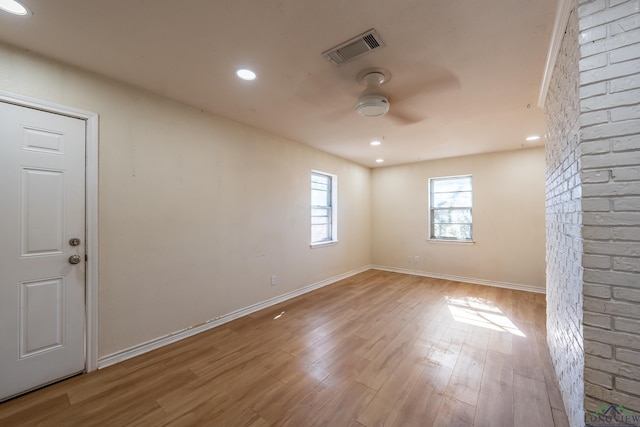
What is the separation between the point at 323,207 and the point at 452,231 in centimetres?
272

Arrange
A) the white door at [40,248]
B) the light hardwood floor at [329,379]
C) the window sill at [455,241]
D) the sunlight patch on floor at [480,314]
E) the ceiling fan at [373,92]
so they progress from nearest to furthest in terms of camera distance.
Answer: the light hardwood floor at [329,379], the white door at [40,248], the ceiling fan at [373,92], the sunlight patch on floor at [480,314], the window sill at [455,241]

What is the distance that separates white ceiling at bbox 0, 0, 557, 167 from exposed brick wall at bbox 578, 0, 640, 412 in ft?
1.58

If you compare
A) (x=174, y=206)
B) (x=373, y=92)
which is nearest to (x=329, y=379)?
(x=174, y=206)

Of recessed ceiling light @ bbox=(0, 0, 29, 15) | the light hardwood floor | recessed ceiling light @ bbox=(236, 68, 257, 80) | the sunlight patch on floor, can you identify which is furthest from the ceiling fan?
the sunlight patch on floor

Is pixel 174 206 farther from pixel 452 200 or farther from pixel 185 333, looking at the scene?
pixel 452 200

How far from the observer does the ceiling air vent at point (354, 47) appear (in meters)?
1.66

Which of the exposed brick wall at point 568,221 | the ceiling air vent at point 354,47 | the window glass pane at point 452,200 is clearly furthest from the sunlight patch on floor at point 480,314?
the ceiling air vent at point 354,47

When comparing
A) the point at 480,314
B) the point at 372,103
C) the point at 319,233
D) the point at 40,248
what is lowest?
the point at 480,314

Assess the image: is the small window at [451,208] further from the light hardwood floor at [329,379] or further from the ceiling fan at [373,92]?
the ceiling fan at [373,92]

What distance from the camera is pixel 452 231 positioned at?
511 cm

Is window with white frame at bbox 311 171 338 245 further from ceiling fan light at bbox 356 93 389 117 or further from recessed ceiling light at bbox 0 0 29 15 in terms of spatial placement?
recessed ceiling light at bbox 0 0 29 15

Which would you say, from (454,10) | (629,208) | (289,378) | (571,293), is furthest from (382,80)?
(289,378)

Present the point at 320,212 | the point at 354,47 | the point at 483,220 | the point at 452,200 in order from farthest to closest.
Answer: the point at 452,200 < the point at 320,212 < the point at 483,220 < the point at 354,47

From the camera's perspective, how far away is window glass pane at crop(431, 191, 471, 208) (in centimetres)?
496
